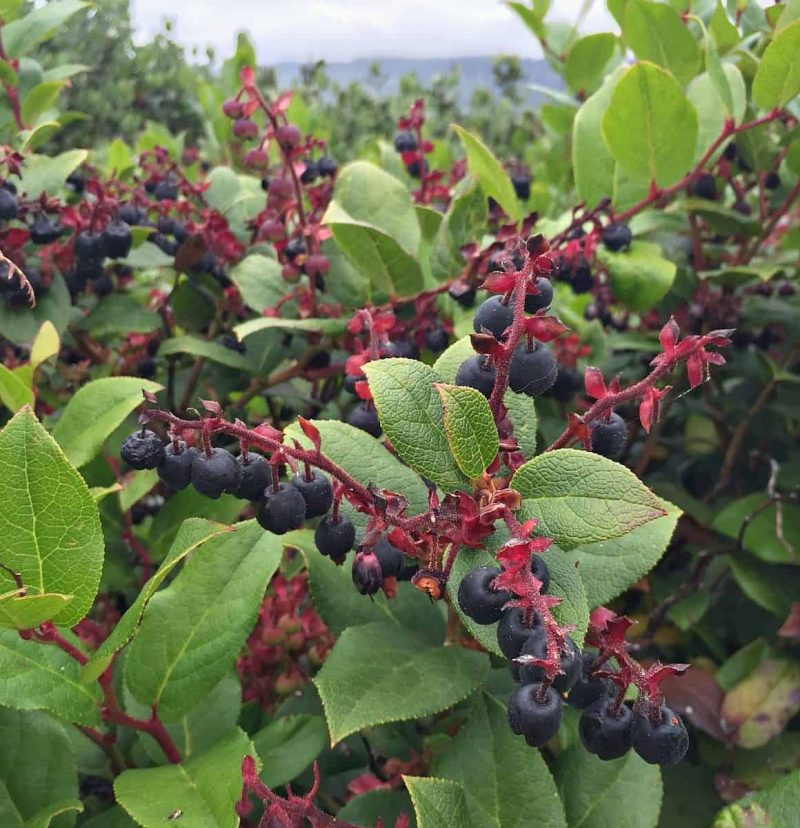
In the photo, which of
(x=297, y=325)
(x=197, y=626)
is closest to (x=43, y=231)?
(x=297, y=325)

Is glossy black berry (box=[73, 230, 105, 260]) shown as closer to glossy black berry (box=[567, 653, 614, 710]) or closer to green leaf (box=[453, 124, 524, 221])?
green leaf (box=[453, 124, 524, 221])

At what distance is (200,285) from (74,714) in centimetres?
117

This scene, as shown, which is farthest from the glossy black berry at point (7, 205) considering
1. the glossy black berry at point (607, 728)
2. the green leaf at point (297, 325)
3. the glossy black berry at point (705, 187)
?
the glossy black berry at point (705, 187)

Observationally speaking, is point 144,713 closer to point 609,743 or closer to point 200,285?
point 609,743

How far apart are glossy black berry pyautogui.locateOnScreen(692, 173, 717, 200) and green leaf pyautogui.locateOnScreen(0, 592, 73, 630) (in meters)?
1.75

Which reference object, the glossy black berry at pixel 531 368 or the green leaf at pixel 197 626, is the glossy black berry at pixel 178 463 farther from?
the glossy black berry at pixel 531 368

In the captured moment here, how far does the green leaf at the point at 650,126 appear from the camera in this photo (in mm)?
1742

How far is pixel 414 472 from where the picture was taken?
50.3 inches

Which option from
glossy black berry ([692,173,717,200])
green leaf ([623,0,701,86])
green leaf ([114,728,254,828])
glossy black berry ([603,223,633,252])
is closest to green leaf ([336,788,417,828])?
green leaf ([114,728,254,828])

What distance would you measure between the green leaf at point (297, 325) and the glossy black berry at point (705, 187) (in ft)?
3.28

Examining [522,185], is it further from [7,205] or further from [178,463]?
[178,463]

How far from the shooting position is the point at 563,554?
1.13 m

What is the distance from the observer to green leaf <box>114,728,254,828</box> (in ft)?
3.72

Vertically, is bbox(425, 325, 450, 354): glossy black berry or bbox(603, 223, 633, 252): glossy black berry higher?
bbox(603, 223, 633, 252): glossy black berry
